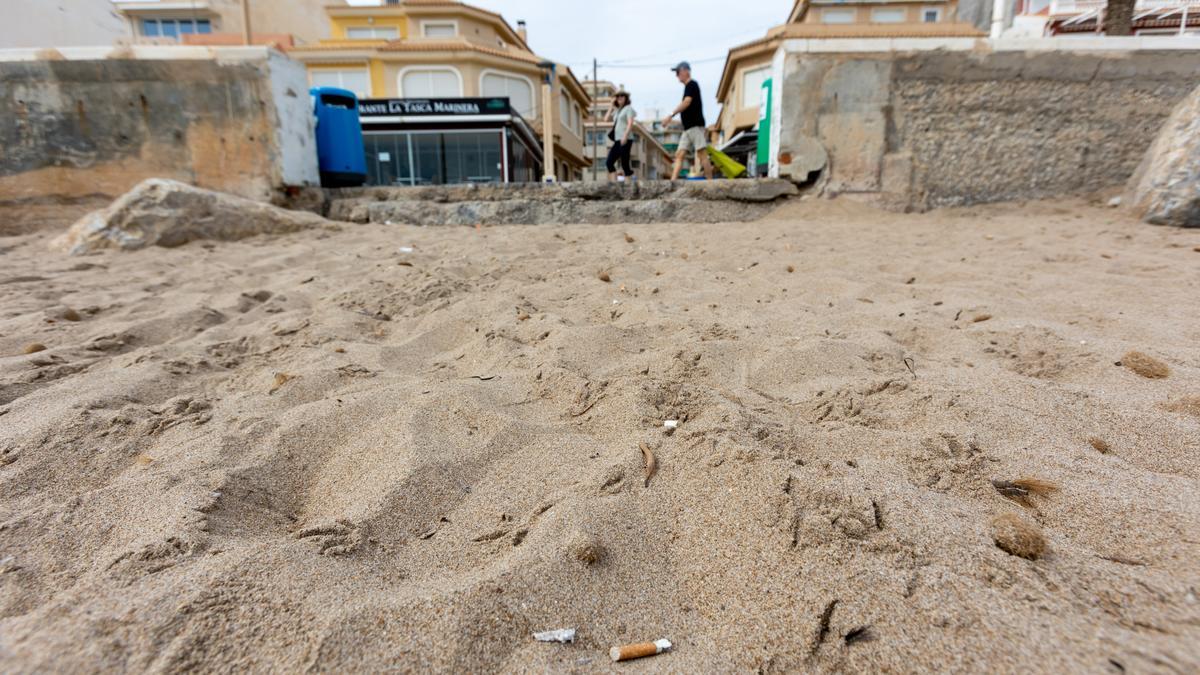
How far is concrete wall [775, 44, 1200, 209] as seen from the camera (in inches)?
183

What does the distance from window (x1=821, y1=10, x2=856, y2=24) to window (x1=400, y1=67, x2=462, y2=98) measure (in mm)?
13479

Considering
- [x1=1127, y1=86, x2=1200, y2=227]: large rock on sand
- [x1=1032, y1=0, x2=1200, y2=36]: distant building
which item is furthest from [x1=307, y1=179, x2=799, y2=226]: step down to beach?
[x1=1032, y1=0, x2=1200, y2=36]: distant building

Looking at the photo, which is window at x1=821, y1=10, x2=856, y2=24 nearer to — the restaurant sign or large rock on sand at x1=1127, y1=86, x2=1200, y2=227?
the restaurant sign

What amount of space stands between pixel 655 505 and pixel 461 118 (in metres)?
16.3

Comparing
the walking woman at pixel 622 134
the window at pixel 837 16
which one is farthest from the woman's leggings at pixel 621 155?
the window at pixel 837 16

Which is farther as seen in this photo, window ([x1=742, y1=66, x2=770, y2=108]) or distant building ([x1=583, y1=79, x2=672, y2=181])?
distant building ([x1=583, y1=79, x2=672, y2=181])

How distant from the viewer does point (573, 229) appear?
14.6 ft

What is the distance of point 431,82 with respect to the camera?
18562 millimetres

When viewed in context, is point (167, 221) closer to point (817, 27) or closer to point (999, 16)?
point (999, 16)

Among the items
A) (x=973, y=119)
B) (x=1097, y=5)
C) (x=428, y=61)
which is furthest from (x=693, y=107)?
(x=1097, y=5)

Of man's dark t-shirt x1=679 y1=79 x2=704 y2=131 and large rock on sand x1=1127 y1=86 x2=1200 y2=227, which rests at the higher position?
man's dark t-shirt x1=679 y1=79 x2=704 y2=131

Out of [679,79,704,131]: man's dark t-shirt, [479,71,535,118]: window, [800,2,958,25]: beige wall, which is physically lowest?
[679,79,704,131]: man's dark t-shirt

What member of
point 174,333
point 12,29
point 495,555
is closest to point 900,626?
point 495,555

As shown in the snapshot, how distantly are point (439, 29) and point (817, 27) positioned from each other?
1345 centimetres
